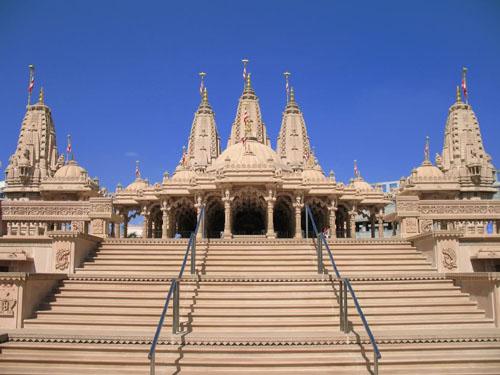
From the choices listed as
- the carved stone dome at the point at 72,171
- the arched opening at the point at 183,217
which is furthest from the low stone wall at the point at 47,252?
the carved stone dome at the point at 72,171

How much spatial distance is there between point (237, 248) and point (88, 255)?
462 centimetres

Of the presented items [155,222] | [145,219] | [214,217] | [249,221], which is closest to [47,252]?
[214,217]

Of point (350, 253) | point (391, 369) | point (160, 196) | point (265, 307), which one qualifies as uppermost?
point (160, 196)

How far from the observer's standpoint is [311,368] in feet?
30.6

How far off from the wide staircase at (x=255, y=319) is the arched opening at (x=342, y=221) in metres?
20.6

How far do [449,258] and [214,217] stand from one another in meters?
22.2

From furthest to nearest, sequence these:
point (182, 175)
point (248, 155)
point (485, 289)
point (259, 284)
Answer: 1. point (182, 175)
2. point (248, 155)
3. point (259, 284)
4. point (485, 289)

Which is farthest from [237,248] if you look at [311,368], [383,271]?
[311,368]

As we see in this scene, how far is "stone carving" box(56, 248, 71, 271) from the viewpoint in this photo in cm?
1396

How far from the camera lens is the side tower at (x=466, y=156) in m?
39.8

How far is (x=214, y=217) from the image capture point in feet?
114

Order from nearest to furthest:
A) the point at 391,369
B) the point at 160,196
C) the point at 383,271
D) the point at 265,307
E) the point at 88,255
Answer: the point at 391,369
the point at 265,307
the point at 383,271
the point at 88,255
the point at 160,196

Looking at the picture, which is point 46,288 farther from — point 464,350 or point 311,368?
point 464,350

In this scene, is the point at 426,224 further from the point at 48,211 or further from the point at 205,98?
the point at 205,98
